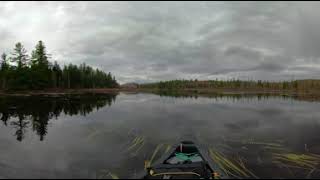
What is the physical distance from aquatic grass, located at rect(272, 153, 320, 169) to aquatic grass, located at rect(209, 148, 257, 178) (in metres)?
2.42

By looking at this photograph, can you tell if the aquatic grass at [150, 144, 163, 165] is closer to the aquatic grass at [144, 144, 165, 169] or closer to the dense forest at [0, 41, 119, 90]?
the aquatic grass at [144, 144, 165, 169]

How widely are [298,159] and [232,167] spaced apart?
4.65 m

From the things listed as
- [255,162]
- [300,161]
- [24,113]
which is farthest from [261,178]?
[24,113]

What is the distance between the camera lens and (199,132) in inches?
998

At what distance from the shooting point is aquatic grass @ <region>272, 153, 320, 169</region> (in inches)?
568

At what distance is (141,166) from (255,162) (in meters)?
6.72

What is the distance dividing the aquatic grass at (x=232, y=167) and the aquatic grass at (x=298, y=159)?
242cm

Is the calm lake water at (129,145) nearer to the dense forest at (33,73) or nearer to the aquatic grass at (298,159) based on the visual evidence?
the aquatic grass at (298,159)

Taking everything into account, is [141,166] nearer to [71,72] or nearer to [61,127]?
[61,127]

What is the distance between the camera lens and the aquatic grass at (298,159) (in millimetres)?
14420

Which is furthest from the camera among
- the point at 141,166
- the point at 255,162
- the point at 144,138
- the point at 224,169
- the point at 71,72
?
the point at 71,72

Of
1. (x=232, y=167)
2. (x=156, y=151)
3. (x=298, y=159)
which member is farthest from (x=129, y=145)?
(x=298, y=159)

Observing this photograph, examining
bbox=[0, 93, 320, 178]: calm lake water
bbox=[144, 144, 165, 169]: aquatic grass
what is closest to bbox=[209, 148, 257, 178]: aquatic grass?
bbox=[0, 93, 320, 178]: calm lake water

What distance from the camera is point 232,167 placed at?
45.4 feet
